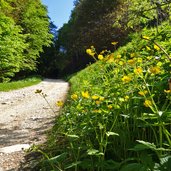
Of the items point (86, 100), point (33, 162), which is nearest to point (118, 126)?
point (86, 100)

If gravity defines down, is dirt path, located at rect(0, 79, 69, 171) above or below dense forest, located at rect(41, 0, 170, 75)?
below

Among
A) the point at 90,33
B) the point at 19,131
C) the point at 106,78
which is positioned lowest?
the point at 19,131

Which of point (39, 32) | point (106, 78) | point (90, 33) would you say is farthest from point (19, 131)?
point (90, 33)

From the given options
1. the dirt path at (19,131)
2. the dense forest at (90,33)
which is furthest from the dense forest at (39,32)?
the dirt path at (19,131)

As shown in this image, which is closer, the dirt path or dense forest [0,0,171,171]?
dense forest [0,0,171,171]

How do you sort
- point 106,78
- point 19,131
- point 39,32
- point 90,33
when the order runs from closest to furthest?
1. point 106,78
2. point 19,131
3. point 39,32
4. point 90,33

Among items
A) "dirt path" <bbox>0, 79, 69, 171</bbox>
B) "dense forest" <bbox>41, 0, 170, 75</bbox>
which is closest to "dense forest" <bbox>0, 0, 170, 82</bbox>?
"dense forest" <bbox>41, 0, 170, 75</bbox>

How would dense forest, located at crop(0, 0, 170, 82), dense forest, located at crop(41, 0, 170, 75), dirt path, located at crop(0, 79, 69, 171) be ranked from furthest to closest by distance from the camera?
dense forest, located at crop(41, 0, 170, 75)
dense forest, located at crop(0, 0, 170, 82)
dirt path, located at crop(0, 79, 69, 171)

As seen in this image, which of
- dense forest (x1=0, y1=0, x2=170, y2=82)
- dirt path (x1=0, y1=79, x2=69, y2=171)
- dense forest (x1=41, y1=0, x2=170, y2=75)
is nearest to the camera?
dirt path (x1=0, y1=79, x2=69, y2=171)

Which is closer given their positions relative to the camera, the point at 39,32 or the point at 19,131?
the point at 19,131

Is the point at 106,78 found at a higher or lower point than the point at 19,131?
higher

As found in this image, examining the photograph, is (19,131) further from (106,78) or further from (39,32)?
(39,32)

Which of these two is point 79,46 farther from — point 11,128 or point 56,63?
point 11,128

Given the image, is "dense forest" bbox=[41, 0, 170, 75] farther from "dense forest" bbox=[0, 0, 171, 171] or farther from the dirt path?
the dirt path
